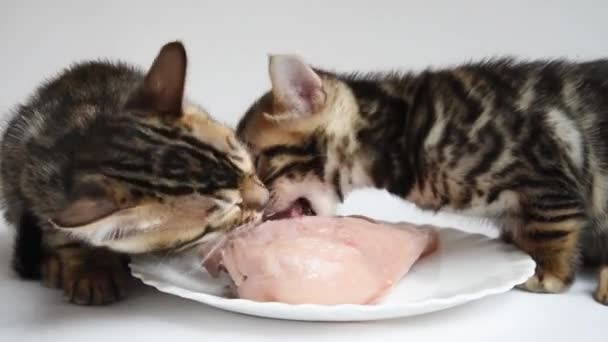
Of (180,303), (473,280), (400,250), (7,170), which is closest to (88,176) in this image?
(180,303)

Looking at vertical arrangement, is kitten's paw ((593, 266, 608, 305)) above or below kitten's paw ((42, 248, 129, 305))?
below

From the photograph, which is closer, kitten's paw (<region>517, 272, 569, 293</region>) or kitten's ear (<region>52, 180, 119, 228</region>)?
kitten's ear (<region>52, 180, 119, 228</region>)

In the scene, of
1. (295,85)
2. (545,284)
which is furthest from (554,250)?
(295,85)

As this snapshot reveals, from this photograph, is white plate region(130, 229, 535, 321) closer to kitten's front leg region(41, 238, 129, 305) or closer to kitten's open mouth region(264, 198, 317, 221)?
kitten's front leg region(41, 238, 129, 305)

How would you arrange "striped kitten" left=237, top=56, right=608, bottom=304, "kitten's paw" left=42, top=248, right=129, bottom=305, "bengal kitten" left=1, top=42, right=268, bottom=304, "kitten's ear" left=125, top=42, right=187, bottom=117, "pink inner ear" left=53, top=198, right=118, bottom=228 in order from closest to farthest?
"pink inner ear" left=53, top=198, right=118, bottom=228
"bengal kitten" left=1, top=42, right=268, bottom=304
"kitten's ear" left=125, top=42, right=187, bottom=117
"kitten's paw" left=42, top=248, right=129, bottom=305
"striped kitten" left=237, top=56, right=608, bottom=304

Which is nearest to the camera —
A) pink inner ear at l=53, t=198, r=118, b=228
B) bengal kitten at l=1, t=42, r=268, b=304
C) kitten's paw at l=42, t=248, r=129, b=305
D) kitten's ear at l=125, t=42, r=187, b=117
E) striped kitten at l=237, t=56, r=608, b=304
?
pink inner ear at l=53, t=198, r=118, b=228

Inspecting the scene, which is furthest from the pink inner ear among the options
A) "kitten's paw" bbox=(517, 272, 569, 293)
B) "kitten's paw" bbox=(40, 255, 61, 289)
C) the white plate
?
"kitten's paw" bbox=(517, 272, 569, 293)

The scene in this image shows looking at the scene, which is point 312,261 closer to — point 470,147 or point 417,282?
point 417,282
